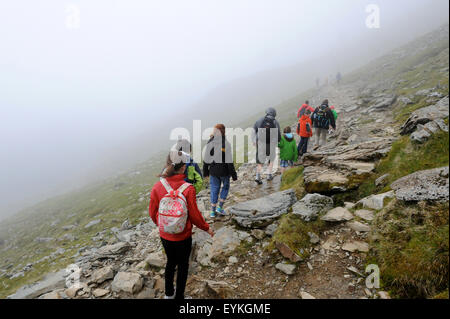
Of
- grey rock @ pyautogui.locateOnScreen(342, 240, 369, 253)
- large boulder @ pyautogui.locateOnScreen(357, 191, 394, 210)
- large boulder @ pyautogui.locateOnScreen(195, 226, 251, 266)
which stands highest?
large boulder @ pyautogui.locateOnScreen(357, 191, 394, 210)

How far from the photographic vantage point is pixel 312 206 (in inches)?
230

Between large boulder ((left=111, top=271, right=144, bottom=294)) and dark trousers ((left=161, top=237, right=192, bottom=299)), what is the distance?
47.9 inches

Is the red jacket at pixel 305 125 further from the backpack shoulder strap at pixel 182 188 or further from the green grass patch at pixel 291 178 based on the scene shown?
the backpack shoulder strap at pixel 182 188

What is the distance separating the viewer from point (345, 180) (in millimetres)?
6352

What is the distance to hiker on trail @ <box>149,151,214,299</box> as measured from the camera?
3.97 m

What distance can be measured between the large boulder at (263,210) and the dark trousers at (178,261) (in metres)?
2.50

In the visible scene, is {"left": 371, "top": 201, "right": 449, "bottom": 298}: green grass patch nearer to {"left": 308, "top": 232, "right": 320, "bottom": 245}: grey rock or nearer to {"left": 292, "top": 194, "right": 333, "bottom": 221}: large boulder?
{"left": 308, "top": 232, "right": 320, "bottom": 245}: grey rock

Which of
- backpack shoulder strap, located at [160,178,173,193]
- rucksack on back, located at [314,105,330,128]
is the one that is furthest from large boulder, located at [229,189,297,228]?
rucksack on back, located at [314,105,330,128]

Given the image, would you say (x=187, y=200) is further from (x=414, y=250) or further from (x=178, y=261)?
(x=414, y=250)

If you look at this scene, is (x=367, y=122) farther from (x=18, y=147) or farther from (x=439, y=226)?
(x=18, y=147)

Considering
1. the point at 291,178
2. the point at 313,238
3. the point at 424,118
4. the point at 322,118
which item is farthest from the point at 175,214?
the point at 322,118

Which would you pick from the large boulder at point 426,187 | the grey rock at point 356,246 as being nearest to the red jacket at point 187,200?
the grey rock at point 356,246

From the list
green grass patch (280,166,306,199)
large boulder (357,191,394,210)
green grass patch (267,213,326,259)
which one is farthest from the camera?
green grass patch (280,166,306,199)
